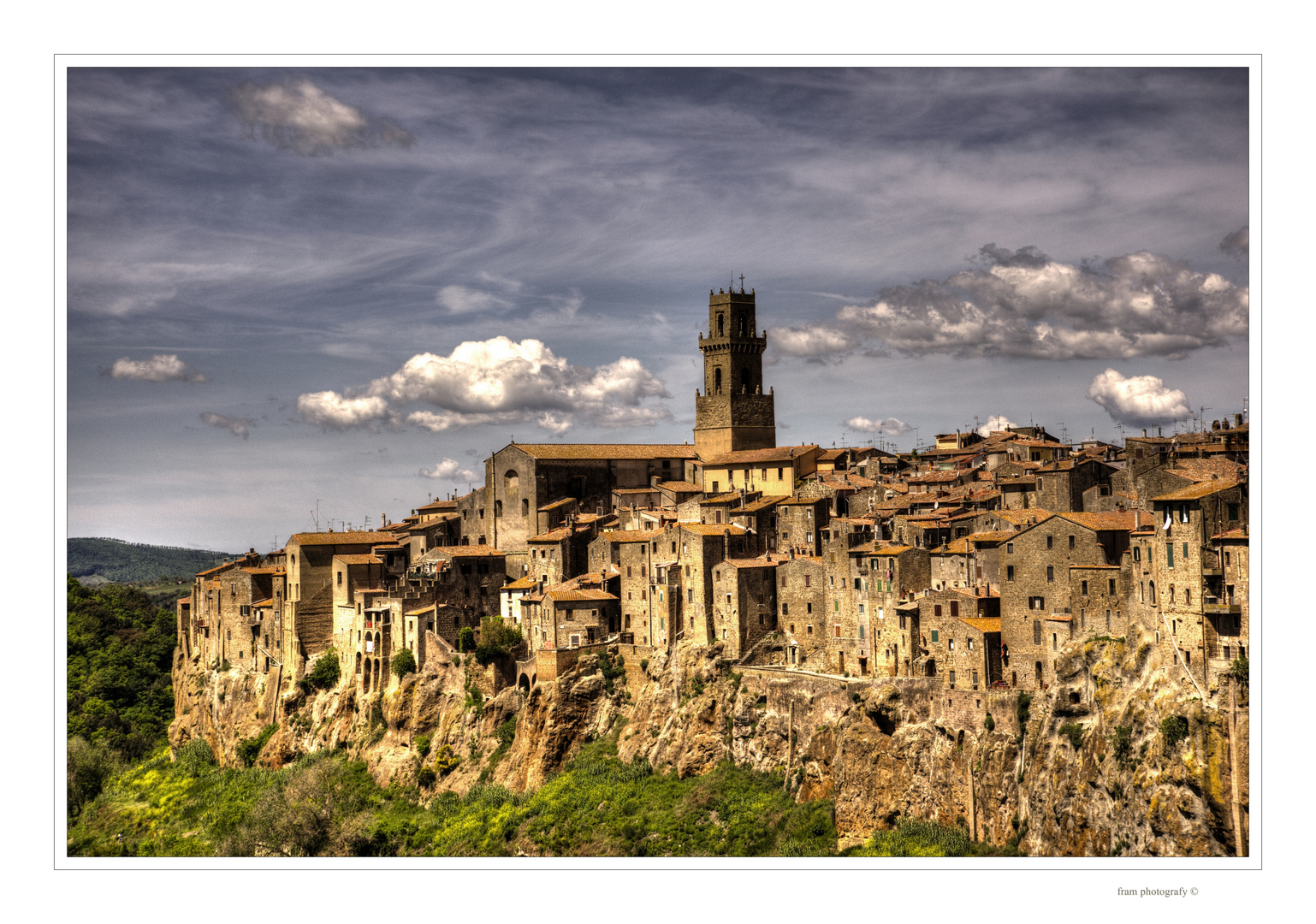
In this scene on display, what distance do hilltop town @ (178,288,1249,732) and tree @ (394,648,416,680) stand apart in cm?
37

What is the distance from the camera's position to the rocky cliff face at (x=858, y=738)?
29.8m

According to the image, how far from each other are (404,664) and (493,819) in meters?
8.79

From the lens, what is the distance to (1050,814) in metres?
32.3

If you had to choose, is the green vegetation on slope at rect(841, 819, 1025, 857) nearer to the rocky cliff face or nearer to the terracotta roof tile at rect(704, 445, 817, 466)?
the rocky cliff face

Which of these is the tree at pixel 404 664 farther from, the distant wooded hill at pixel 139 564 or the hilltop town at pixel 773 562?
the distant wooded hill at pixel 139 564

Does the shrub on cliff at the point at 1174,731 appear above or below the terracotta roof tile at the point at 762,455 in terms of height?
below

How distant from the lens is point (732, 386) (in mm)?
60875

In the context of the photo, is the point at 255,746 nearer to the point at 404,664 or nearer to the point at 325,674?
the point at 325,674

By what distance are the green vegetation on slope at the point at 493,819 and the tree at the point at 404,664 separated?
3644mm

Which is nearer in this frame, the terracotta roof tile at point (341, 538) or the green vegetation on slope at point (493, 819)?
the green vegetation on slope at point (493, 819)

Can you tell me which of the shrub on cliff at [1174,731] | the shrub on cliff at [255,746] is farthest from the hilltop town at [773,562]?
the shrub on cliff at [255,746]

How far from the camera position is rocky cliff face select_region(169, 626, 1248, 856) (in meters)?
29.8

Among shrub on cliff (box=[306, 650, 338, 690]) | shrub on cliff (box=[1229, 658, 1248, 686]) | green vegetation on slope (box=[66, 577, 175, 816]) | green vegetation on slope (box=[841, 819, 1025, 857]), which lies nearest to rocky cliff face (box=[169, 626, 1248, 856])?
green vegetation on slope (box=[841, 819, 1025, 857])
